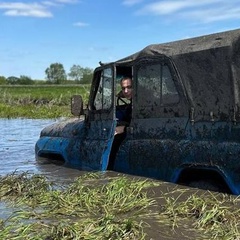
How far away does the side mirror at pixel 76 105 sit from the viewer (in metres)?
8.82

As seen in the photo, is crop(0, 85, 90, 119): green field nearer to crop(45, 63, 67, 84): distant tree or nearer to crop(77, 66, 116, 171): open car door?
crop(77, 66, 116, 171): open car door

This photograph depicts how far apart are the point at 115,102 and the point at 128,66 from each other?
2.02ft

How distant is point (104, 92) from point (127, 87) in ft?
1.67

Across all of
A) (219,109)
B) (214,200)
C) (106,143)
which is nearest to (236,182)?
(214,200)

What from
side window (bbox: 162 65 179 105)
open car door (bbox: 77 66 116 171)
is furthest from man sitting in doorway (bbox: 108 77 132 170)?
side window (bbox: 162 65 179 105)

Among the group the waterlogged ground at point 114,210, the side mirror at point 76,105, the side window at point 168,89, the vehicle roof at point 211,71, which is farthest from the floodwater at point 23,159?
the vehicle roof at point 211,71

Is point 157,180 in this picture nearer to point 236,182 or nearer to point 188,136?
point 188,136

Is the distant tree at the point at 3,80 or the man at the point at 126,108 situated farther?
the distant tree at the point at 3,80

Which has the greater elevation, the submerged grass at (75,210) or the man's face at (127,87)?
the man's face at (127,87)

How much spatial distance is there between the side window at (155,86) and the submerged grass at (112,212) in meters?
1.17

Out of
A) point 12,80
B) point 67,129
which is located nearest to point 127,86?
point 67,129

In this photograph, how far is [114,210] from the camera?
5957 millimetres

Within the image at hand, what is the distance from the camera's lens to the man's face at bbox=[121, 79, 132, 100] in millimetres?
8367

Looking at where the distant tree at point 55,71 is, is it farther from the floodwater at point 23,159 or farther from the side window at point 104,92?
the side window at point 104,92
